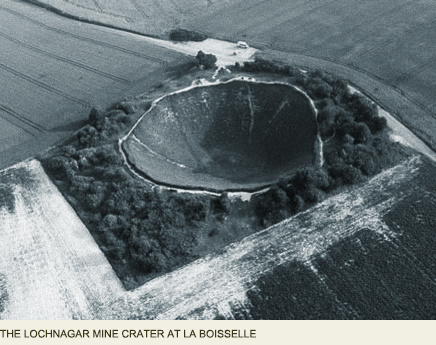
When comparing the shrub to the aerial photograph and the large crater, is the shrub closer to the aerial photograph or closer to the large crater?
the aerial photograph

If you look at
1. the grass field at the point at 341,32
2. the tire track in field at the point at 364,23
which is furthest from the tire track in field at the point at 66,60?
the tire track in field at the point at 364,23

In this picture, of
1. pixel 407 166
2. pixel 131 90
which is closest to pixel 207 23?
pixel 131 90

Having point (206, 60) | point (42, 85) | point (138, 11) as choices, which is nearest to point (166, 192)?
point (206, 60)

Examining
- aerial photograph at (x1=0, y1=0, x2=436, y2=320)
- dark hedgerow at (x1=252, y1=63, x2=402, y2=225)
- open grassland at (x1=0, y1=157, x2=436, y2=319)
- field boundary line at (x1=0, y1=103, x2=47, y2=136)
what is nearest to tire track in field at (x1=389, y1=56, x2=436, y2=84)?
aerial photograph at (x1=0, y1=0, x2=436, y2=320)

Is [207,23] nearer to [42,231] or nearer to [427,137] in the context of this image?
[427,137]

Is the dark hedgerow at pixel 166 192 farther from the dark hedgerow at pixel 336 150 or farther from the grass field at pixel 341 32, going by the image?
the grass field at pixel 341 32

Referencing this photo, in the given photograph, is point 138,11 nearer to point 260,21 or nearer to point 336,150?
point 260,21
